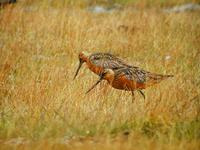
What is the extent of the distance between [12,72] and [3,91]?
1.51 metres

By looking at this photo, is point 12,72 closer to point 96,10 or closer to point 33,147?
point 33,147

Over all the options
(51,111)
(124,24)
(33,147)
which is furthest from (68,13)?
(33,147)

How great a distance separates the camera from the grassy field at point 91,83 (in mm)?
6172

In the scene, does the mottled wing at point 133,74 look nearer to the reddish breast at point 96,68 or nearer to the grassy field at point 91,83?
the grassy field at point 91,83

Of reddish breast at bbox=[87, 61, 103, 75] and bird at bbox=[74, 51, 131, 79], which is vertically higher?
bird at bbox=[74, 51, 131, 79]

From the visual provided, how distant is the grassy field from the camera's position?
6.17 m

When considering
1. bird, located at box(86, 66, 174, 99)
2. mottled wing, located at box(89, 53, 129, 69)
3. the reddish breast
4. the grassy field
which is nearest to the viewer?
the grassy field

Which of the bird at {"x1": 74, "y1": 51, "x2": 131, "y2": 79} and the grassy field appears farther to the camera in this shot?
the bird at {"x1": 74, "y1": 51, "x2": 131, "y2": 79}

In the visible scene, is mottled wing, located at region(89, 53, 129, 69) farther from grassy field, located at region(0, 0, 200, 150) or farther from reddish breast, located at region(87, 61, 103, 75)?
grassy field, located at region(0, 0, 200, 150)

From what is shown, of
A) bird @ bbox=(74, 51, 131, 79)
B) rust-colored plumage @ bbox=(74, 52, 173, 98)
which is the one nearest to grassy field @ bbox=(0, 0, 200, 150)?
rust-colored plumage @ bbox=(74, 52, 173, 98)

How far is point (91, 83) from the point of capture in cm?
866

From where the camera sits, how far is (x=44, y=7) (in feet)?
50.9

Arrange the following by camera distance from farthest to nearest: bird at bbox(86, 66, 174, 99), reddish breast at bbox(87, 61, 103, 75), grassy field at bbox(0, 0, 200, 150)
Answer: reddish breast at bbox(87, 61, 103, 75) < bird at bbox(86, 66, 174, 99) < grassy field at bbox(0, 0, 200, 150)

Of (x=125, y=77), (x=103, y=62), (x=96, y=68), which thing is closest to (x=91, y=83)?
(x=96, y=68)
